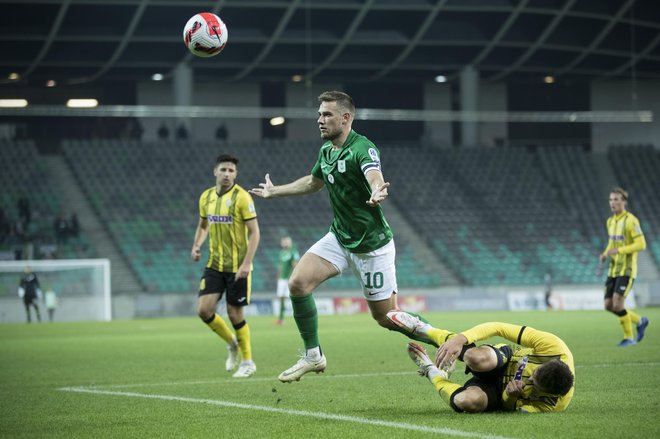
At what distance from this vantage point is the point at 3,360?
605 inches

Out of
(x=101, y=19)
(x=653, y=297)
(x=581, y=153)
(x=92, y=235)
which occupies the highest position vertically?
(x=101, y=19)

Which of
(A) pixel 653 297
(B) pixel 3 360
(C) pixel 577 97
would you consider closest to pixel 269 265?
(A) pixel 653 297

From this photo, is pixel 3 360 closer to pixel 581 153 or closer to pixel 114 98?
pixel 114 98

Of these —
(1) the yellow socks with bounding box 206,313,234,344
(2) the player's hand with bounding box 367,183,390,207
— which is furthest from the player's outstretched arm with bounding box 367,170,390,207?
(1) the yellow socks with bounding box 206,313,234,344

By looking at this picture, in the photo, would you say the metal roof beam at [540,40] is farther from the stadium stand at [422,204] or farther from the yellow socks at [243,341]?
the yellow socks at [243,341]

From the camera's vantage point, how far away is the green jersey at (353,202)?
8703mm

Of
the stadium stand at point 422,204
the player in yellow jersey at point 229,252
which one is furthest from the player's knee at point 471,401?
the stadium stand at point 422,204

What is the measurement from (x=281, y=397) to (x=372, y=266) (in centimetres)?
162

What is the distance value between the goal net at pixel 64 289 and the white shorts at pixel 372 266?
24829 millimetres

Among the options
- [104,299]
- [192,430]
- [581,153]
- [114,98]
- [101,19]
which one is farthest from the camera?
[581,153]

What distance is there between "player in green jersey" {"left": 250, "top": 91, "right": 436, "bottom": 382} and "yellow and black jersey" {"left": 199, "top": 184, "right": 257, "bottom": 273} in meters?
3.59

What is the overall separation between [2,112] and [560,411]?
1404 inches

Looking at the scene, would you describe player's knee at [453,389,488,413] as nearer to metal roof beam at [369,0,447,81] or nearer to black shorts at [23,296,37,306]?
black shorts at [23,296,37,306]

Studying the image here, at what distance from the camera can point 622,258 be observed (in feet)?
54.6
